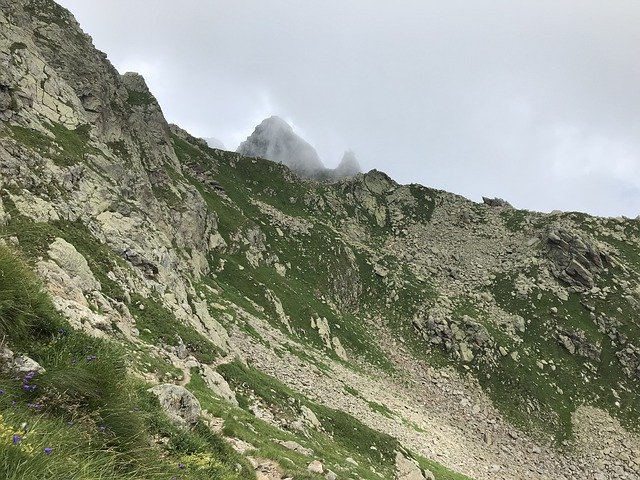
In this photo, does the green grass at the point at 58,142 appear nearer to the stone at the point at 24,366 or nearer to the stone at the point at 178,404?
the stone at the point at 178,404

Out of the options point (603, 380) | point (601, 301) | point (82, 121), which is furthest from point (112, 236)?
point (601, 301)

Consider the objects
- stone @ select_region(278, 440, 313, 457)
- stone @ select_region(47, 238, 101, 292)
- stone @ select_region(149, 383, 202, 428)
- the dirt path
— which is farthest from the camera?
the dirt path

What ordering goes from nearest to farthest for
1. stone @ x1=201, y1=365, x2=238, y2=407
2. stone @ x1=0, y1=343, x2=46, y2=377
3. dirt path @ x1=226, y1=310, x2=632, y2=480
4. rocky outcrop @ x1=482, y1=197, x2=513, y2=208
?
1. stone @ x1=0, y1=343, x2=46, y2=377
2. stone @ x1=201, y1=365, x2=238, y2=407
3. dirt path @ x1=226, y1=310, x2=632, y2=480
4. rocky outcrop @ x1=482, y1=197, x2=513, y2=208

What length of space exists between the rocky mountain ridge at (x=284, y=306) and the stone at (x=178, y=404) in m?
0.08

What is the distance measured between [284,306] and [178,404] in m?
46.6

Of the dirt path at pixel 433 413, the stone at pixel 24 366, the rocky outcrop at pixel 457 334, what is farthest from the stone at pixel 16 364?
the rocky outcrop at pixel 457 334

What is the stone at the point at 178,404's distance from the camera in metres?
9.90

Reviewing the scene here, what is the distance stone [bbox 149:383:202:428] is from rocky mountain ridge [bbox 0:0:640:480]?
3.3 inches

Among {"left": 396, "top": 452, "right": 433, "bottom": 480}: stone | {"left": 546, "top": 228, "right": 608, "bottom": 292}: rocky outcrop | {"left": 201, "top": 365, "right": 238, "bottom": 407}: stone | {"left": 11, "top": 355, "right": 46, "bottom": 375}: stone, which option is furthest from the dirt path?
{"left": 546, "top": 228, "right": 608, "bottom": 292}: rocky outcrop

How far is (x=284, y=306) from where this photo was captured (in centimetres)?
5678

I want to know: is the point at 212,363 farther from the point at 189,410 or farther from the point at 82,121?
the point at 82,121

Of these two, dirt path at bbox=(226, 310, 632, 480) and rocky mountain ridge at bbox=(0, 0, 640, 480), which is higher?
rocky mountain ridge at bbox=(0, 0, 640, 480)

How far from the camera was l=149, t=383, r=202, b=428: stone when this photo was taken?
32.5ft

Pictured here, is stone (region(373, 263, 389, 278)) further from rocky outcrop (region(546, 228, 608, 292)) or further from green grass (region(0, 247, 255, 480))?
green grass (region(0, 247, 255, 480))
